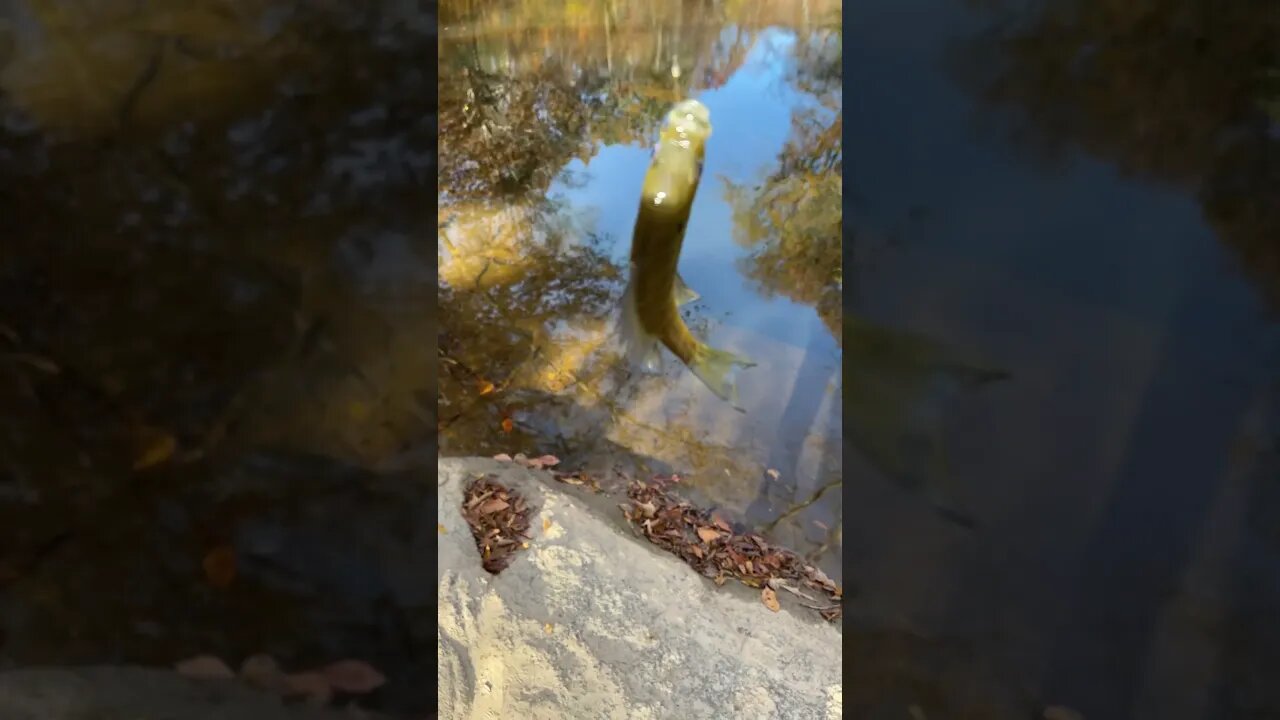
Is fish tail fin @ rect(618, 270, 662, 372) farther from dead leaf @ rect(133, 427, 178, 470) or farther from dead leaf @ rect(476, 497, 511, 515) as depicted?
dead leaf @ rect(133, 427, 178, 470)

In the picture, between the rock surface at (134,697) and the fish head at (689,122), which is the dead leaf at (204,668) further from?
the fish head at (689,122)

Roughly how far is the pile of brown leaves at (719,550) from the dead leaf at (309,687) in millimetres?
1865

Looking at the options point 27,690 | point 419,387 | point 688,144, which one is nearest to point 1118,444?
point 419,387

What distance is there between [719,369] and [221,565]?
2025 millimetres

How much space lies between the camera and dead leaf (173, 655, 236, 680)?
0.49m

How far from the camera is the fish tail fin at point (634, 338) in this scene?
2418 mm

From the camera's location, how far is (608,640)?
6.73ft

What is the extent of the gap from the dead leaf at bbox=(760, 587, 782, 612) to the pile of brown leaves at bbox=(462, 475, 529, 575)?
0.81 meters

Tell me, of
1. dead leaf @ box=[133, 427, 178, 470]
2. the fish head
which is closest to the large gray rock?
the fish head

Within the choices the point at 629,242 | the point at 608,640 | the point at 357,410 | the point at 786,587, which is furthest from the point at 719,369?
the point at 357,410

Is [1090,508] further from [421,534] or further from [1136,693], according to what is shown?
[421,534]

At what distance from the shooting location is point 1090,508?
433 millimetres

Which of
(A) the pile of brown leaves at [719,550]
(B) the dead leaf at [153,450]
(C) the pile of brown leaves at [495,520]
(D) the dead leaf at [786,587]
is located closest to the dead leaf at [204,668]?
(B) the dead leaf at [153,450]

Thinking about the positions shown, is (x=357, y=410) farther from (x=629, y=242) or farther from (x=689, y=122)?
(x=689, y=122)
